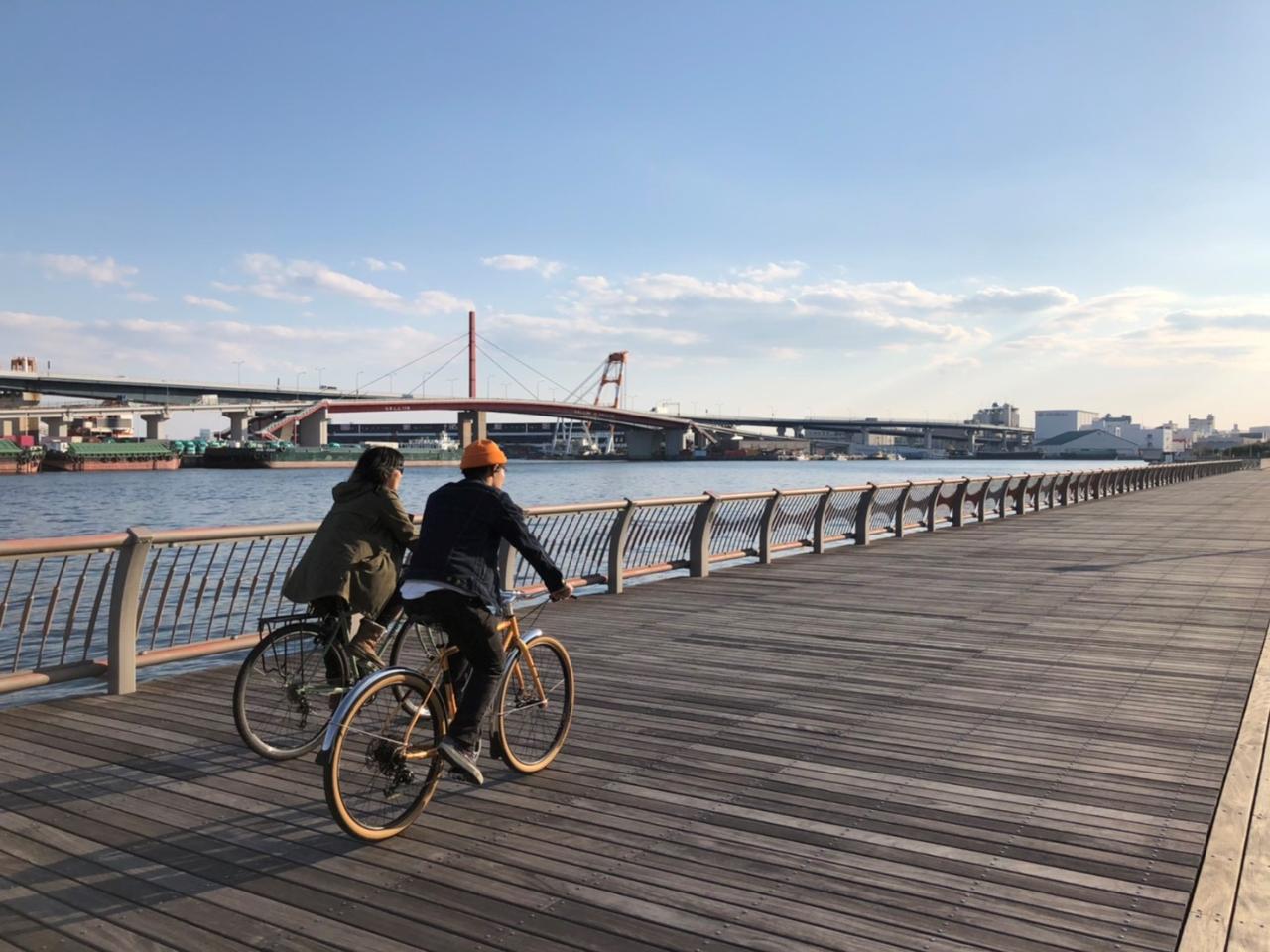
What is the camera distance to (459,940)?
3.41m

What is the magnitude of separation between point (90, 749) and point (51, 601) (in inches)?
63.3

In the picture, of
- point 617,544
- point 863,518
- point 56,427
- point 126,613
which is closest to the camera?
point 126,613

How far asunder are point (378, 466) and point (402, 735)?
58.6 inches

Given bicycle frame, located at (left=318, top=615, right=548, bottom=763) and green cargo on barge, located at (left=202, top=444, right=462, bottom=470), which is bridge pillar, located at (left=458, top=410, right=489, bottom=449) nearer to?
green cargo on barge, located at (left=202, top=444, right=462, bottom=470)

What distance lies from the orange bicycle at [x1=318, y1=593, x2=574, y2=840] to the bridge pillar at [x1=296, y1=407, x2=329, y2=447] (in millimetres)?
97848

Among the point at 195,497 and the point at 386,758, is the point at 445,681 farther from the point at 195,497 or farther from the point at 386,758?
the point at 195,497

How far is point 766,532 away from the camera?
48.4ft

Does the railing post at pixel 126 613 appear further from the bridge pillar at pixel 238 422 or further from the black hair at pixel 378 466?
the bridge pillar at pixel 238 422

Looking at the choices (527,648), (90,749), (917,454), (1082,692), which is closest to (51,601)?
(90,749)

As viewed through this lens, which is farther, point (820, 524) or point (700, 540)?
point (820, 524)

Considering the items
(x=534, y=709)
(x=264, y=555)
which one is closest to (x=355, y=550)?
→ (x=534, y=709)

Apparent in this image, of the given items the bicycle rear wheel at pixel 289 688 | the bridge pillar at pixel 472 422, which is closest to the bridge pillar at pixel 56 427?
the bridge pillar at pixel 472 422

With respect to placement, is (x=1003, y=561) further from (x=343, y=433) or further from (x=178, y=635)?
(x=343, y=433)

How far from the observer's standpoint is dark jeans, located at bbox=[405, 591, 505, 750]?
4387mm
